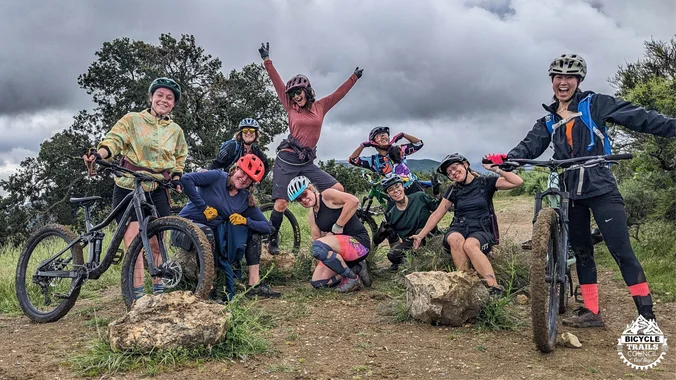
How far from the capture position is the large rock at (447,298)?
14.2 ft

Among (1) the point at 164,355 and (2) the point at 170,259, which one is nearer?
(1) the point at 164,355

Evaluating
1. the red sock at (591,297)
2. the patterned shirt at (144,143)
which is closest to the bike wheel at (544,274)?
the red sock at (591,297)

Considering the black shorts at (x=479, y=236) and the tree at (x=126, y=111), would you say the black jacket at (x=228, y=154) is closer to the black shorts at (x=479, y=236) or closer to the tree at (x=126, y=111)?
the black shorts at (x=479, y=236)

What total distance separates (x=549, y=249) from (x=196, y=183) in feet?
10.3

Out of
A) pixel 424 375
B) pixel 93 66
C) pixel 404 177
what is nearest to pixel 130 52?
pixel 93 66

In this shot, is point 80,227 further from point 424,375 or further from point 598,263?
point 424,375

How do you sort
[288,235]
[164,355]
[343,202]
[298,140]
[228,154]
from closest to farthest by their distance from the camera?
[164,355] → [343,202] → [298,140] → [228,154] → [288,235]

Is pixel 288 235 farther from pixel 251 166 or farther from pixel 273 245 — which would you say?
pixel 251 166

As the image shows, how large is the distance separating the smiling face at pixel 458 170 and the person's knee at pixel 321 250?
4.83 feet

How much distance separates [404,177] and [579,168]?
3.14 m

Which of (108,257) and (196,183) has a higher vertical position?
(196,183)

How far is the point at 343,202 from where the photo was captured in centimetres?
591

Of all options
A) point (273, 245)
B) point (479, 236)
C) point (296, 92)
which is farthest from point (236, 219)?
point (479, 236)

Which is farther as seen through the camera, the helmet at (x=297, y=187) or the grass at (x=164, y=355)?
the helmet at (x=297, y=187)
